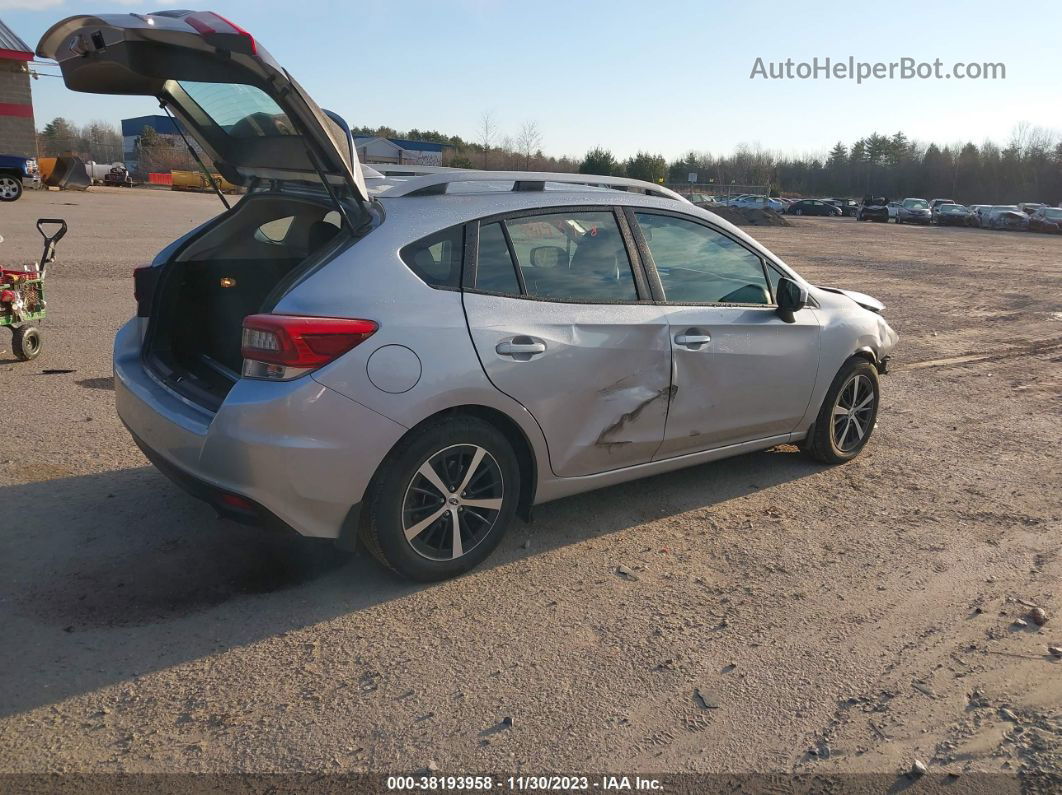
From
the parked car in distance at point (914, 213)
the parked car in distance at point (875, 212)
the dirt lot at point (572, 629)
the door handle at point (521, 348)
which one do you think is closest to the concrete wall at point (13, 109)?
the dirt lot at point (572, 629)

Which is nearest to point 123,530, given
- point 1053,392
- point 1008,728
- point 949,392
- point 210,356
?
point 210,356

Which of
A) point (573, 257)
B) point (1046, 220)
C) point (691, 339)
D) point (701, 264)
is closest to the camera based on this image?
point (573, 257)

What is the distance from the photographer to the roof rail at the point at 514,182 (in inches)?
163

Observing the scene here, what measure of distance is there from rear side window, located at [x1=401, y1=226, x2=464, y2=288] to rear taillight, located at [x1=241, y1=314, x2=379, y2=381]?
41cm

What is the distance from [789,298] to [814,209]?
68456 millimetres

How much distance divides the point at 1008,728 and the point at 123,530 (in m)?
3.94

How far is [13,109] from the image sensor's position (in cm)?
3981

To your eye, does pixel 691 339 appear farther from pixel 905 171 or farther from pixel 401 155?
pixel 905 171

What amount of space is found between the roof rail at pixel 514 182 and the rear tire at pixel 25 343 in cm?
501

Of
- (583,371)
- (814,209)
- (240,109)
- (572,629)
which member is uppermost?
(814,209)

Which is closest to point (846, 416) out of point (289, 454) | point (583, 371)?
point (583, 371)

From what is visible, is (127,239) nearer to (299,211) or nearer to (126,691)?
(299,211)

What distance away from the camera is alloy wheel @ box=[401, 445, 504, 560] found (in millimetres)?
3838

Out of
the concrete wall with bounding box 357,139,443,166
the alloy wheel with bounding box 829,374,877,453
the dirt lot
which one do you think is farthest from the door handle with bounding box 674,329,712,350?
the concrete wall with bounding box 357,139,443,166
